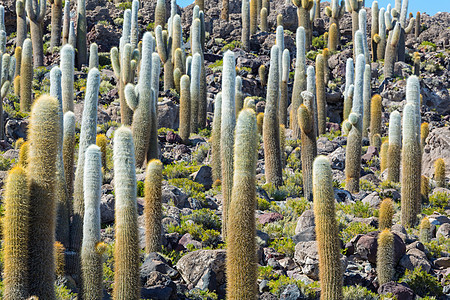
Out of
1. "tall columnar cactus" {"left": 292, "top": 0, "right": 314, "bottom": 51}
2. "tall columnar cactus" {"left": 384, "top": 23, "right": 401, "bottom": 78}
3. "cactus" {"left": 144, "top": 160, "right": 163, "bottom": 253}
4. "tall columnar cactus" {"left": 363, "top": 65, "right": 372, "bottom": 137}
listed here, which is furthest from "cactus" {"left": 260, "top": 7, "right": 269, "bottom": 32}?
"cactus" {"left": 144, "top": 160, "right": 163, "bottom": 253}

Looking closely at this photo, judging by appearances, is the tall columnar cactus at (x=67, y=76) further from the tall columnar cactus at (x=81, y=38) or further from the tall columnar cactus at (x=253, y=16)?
the tall columnar cactus at (x=253, y=16)

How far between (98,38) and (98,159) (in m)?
18.8

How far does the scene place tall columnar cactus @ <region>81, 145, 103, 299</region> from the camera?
24.3ft

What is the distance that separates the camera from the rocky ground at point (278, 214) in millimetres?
8852

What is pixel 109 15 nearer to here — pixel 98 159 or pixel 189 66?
pixel 189 66

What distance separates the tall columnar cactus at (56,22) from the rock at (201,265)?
17.0 meters

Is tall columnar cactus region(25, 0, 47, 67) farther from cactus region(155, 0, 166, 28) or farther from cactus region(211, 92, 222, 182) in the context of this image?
cactus region(211, 92, 222, 182)

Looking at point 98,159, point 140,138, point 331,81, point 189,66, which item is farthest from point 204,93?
point 98,159

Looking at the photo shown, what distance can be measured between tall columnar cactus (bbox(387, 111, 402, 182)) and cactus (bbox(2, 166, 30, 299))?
984 centimetres

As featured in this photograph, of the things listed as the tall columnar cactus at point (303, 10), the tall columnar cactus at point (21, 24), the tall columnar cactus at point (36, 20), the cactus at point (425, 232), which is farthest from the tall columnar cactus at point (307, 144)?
the tall columnar cactus at point (21, 24)

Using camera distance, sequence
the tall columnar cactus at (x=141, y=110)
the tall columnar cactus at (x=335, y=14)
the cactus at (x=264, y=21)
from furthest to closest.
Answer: the cactus at (x=264, y=21), the tall columnar cactus at (x=335, y=14), the tall columnar cactus at (x=141, y=110)

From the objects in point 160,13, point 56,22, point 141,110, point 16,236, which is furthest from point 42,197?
point 56,22

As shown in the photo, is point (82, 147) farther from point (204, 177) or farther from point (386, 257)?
point (386, 257)

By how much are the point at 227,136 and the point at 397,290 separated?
12.3 ft
